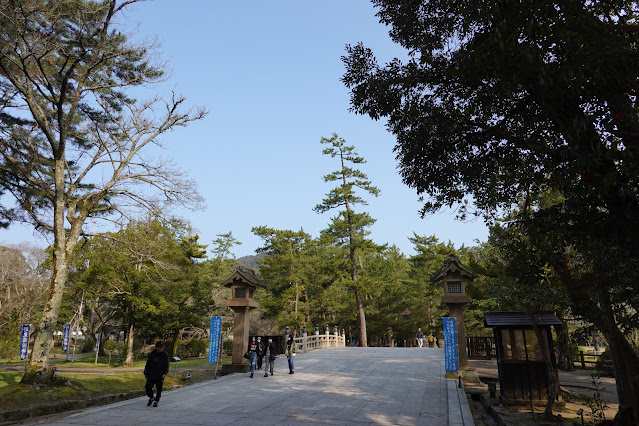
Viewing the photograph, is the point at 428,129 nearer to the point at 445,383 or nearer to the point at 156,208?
the point at 445,383

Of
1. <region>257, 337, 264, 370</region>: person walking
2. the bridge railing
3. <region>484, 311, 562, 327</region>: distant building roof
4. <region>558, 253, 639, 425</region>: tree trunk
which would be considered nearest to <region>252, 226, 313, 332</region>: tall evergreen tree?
the bridge railing

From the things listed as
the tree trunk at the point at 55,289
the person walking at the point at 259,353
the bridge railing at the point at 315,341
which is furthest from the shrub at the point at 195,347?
the tree trunk at the point at 55,289

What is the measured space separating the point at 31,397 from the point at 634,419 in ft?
43.2

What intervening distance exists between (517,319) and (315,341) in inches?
680

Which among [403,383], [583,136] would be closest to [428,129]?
[583,136]

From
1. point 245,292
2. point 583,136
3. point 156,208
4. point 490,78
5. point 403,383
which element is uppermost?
point 490,78

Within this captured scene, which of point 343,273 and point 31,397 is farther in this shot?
point 343,273

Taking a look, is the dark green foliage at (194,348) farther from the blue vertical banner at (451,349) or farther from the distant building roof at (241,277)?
the blue vertical banner at (451,349)

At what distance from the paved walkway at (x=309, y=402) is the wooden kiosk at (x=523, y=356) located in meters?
1.33

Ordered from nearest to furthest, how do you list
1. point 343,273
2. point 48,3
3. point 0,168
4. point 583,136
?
point 583,136
point 48,3
point 0,168
point 343,273

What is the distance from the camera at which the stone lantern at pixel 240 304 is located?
15.6 metres

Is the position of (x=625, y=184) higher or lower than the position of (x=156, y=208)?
lower

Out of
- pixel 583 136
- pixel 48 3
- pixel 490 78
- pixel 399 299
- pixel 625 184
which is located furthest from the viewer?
pixel 399 299

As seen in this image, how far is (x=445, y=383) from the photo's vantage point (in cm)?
1217
